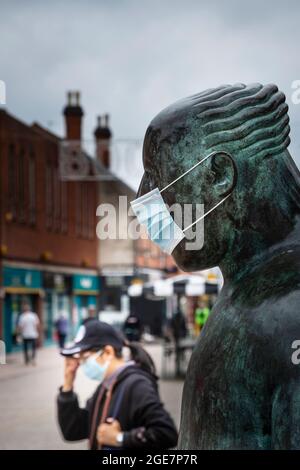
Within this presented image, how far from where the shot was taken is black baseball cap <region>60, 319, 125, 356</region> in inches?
159

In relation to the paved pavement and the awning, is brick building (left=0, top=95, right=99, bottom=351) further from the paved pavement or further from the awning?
the awning

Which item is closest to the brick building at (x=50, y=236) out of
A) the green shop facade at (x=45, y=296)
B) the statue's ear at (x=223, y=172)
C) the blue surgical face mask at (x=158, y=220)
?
the green shop facade at (x=45, y=296)

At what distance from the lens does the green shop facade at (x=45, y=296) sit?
25.2 m

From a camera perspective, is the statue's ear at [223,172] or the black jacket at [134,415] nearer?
the statue's ear at [223,172]

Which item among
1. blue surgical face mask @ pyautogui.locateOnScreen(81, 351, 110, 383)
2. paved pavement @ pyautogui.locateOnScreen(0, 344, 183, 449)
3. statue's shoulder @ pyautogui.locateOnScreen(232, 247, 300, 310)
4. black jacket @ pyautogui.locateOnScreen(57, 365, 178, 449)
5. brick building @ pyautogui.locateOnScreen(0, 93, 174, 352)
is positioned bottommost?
paved pavement @ pyautogui.locateOnScreen(0, 344, 183, 449)

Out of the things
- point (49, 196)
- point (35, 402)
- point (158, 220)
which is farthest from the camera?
point (49, 196)

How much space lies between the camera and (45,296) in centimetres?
2962

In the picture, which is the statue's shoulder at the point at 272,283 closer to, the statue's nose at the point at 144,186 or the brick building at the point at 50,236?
the statue's nose at the point at 144,186

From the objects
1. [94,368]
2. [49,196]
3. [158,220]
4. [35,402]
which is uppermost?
[49,196]

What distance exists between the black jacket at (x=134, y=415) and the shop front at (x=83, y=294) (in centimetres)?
2789

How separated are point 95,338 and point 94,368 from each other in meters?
0.16

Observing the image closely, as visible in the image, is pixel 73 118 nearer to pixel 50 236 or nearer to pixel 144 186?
pixel 50 236

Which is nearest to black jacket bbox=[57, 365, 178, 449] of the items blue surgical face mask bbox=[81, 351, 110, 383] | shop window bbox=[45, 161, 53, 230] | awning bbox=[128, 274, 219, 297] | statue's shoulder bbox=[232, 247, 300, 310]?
blue surgical face mask bbox=[81, 351, 110, 383]

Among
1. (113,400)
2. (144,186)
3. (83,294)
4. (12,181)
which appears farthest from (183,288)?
(83,294)
